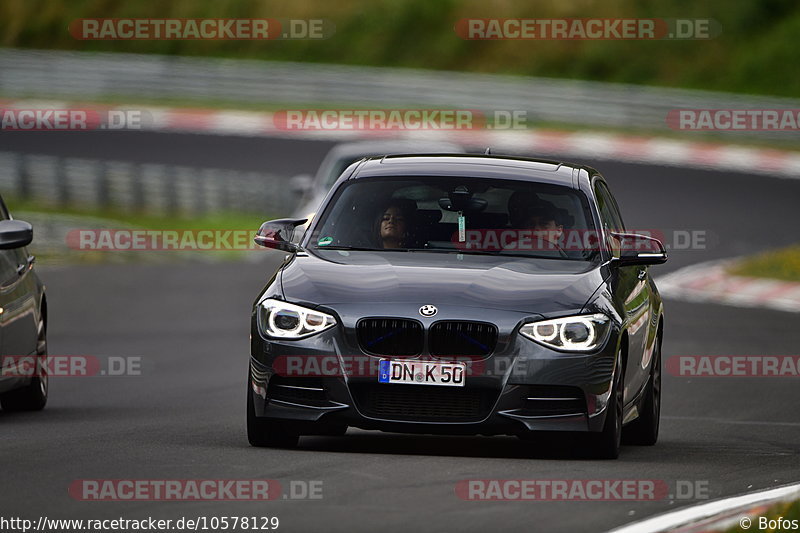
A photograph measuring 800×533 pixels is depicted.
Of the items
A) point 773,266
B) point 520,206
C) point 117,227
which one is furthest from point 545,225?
point 117,227

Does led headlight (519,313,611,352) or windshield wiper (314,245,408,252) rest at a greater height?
windshield wiper (314,245,408,252)

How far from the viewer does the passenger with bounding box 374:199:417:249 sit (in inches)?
407

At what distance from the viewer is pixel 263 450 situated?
9.55 m

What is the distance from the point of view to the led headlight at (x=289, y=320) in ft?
30.7

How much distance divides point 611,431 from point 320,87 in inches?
1526

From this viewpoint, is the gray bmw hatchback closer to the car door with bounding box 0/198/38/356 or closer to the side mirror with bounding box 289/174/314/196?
the car door with bounding box 0/198/38/356

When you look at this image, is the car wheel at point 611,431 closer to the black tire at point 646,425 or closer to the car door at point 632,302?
the car door at point 632,302

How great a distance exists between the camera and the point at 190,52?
60000 millimetres

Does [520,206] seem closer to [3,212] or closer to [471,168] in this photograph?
[471,168]

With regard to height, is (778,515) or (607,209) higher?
(607,209)

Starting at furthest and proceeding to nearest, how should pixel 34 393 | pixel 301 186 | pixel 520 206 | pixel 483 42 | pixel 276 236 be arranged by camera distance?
pixel 483 42 → pixel 301 186 → pixel 34 393 → pixel 276 236 → pixel 520 206

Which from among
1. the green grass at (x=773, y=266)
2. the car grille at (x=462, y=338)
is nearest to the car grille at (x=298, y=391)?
the car grille at (x=462, y=338)

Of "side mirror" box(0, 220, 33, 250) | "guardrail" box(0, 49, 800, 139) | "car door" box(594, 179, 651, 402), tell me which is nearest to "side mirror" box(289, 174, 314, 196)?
"car door" box(594, 179, 651, 402)

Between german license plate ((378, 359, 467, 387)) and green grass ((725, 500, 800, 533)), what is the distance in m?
2.02
